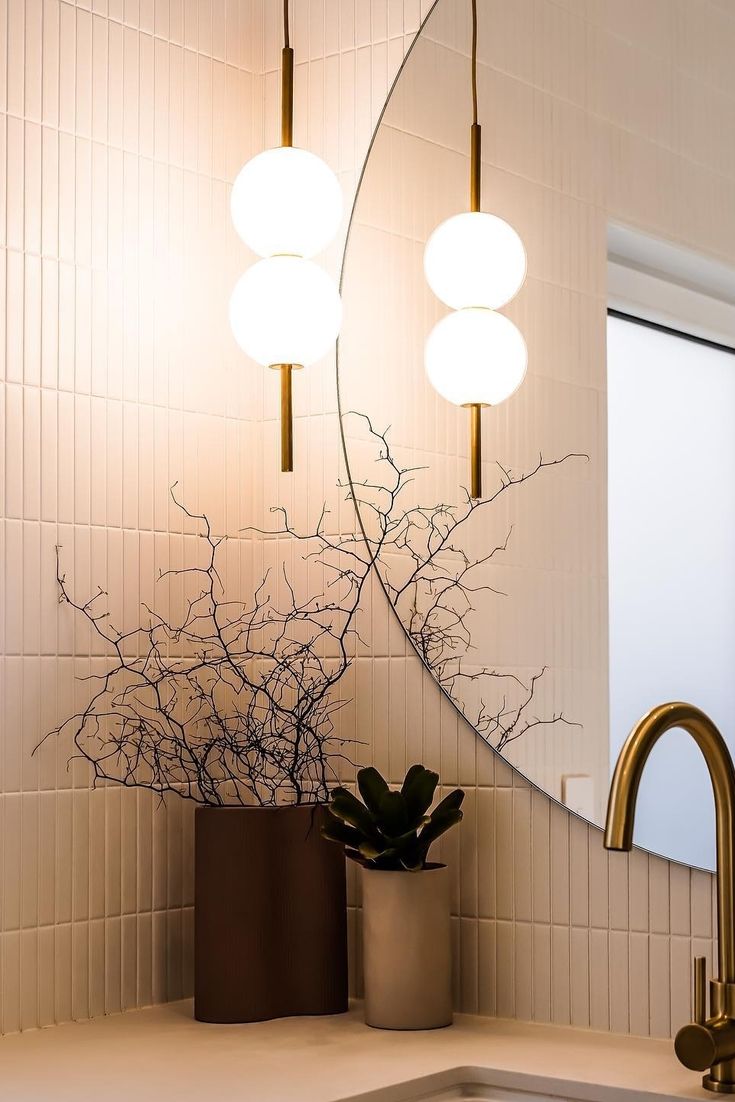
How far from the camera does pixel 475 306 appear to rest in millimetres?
1638

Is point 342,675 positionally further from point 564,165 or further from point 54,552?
point 564,165

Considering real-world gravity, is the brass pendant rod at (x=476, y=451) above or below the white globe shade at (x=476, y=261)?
below

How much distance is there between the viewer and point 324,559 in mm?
1802

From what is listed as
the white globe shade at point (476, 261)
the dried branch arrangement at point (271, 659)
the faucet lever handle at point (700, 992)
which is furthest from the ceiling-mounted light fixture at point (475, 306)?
the faucet lever handle at point (700, 992)

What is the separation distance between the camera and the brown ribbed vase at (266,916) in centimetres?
160

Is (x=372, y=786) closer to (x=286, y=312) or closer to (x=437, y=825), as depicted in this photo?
(x=437, y=825)

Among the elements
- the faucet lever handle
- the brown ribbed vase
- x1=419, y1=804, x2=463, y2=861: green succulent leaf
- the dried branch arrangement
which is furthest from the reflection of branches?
the faucet lever handle

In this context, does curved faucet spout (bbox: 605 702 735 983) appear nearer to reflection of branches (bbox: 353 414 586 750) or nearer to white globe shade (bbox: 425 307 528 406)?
reflection of branches (bbox: 353 414 586 750)

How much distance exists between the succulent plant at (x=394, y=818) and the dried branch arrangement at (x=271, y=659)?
0.30 feet

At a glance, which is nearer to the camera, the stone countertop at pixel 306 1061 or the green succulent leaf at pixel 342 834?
the stone countertop at pixel 306 1061

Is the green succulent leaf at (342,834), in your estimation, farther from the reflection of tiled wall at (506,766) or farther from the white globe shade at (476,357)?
the white globe shade at (476,357)

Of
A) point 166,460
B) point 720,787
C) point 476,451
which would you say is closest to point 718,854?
point 720,787

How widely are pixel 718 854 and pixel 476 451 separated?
54 centimetres

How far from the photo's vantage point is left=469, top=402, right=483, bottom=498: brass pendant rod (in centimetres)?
164
